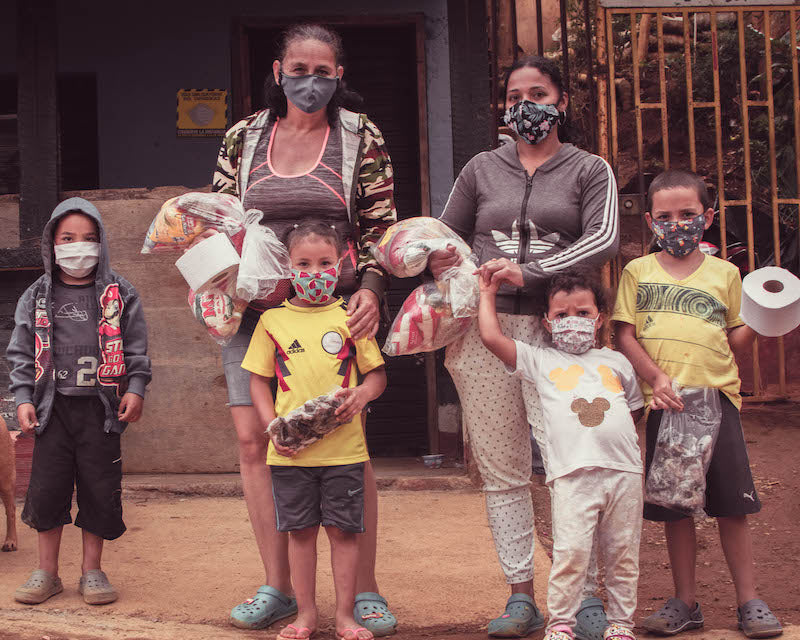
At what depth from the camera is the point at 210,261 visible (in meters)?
3.04

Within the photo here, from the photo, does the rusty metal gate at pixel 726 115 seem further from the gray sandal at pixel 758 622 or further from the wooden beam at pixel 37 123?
the wooden beam at pixel 37 123

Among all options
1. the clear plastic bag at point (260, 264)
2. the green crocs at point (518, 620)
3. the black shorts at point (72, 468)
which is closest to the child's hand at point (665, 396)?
the green crocs at point (518, 620)

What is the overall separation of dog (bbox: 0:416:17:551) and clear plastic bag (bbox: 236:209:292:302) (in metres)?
1.91

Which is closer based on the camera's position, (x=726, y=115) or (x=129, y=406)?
(x=129, y=406)

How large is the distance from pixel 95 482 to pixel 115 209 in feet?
7.61

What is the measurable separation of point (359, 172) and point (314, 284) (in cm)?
49

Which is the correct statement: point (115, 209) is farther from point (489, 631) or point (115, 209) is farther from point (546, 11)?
point (546, 11)

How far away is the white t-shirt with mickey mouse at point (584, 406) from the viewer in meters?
2.88

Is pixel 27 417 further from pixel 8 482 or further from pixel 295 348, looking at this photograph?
pixel 295 348

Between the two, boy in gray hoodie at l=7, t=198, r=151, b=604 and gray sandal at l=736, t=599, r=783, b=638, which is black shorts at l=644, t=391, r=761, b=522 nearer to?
gray sandal at l=736, t=599, r=783, b=638

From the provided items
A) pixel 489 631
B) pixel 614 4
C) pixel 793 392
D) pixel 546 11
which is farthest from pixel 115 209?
pixel 546 11

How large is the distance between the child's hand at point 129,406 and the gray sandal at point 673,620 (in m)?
2.01

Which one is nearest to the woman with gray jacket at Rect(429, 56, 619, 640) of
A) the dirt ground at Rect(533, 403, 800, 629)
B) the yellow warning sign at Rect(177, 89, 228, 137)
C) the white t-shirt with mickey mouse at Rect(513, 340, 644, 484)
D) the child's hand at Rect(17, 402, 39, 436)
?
the white t-shirt with mickey mouse at Rect(513, 340, 644, 484)

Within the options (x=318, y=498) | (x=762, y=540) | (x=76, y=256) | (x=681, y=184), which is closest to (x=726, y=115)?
(x=762, y=540)
